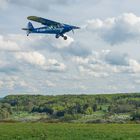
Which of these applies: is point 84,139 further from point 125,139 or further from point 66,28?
point 66,28

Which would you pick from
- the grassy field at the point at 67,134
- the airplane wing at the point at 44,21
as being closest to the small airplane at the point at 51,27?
the airplane wing at the point at 44,21

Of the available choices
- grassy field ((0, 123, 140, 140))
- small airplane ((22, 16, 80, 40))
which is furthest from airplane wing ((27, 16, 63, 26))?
grassy field ((0, 123, 140, 140))

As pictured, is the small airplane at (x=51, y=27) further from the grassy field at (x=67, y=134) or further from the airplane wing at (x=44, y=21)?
the grassy field at (x=67, y=134)

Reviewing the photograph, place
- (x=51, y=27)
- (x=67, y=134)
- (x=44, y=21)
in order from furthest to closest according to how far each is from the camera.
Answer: (x=67, y=134), (x=44, y=21), (x=51, y=27)

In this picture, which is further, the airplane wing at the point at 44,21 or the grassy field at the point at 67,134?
the airplane wing at the point at 44,21

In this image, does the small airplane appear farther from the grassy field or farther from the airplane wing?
the grassy field

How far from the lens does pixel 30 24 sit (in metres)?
61.3

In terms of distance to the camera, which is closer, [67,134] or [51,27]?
[51,27]

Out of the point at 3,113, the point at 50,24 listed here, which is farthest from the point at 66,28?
the point at 3,113

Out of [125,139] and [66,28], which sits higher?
[66,28]

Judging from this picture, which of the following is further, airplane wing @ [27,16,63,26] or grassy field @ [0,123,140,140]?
airplane wing @ [27,16,63,26]

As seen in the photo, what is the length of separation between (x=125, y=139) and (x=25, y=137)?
11577mm

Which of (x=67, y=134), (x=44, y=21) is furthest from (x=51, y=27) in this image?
(x=67, y=134)

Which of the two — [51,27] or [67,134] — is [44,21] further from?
[67,134]
